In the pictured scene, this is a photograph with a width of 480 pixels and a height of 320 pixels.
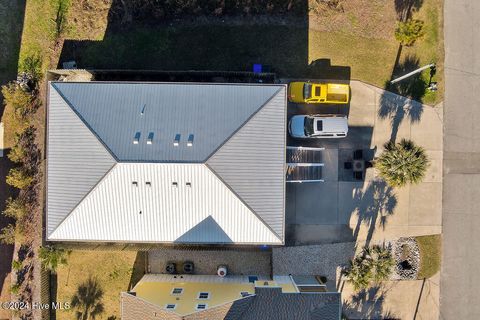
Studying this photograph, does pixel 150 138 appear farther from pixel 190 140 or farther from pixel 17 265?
pixel 17 265

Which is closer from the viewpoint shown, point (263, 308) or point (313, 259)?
point (263, 308)

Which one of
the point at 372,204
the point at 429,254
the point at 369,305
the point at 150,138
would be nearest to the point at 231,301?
the point at 150,138

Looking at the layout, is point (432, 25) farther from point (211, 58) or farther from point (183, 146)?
point (183, 146)

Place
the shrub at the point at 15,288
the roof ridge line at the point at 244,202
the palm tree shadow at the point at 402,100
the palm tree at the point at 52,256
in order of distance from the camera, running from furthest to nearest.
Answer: the shrub at the point at 15,288
the palm tree shadow at the point at 402,100
the palm tree at the point at 52,256
the roof ridge line at the point at 244,202

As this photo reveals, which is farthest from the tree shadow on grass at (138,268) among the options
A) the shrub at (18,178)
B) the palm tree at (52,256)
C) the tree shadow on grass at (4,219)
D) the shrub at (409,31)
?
the shrub at (409,31)

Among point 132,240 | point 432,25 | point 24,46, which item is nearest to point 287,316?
point 132,240

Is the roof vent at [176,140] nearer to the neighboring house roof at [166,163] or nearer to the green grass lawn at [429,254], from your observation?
the neighboring house roof at [166,163]
